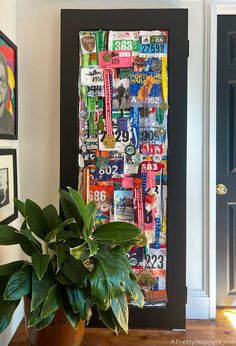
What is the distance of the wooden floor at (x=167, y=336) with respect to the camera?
201cm

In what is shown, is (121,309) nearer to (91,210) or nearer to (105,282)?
(105,282)

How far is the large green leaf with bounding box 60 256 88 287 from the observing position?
142 cm

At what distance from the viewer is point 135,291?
155 cm

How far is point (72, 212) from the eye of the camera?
164 cm

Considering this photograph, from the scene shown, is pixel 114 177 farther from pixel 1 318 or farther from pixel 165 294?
pixel 1 318

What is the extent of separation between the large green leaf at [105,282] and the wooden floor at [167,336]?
785mm

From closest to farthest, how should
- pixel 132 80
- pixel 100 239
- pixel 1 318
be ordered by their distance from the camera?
pixel 1 318, pixel 100 239, pixel 132 80

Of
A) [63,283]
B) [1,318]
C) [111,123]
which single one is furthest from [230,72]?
[1,318]

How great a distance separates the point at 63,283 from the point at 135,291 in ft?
1.11

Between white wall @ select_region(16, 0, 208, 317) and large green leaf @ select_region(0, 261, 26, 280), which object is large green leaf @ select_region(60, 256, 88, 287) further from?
white wall @ select_region(16, 0, 208, 317)

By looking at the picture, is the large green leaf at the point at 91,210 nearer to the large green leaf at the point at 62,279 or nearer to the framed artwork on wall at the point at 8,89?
the large green leaf at the point at 62,279

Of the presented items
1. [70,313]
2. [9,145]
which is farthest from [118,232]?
[9,145]

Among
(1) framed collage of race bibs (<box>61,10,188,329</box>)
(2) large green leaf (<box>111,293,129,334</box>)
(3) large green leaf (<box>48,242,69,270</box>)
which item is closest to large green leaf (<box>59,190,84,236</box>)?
(3) large green leaf (<box>48,242,69,270</box>)

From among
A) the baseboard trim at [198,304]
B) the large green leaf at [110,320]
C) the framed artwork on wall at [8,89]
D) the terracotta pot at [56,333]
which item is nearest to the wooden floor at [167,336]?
the baseboard trim at [198,304]
